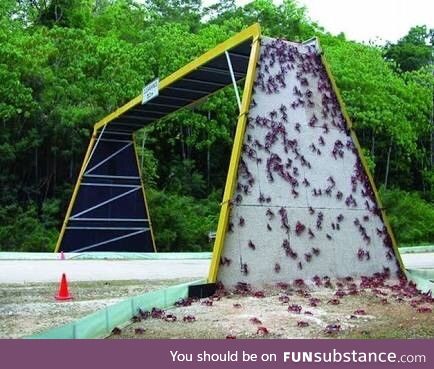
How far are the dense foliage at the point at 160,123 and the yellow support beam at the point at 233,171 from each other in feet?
37.0

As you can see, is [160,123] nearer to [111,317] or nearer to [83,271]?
[83,271]

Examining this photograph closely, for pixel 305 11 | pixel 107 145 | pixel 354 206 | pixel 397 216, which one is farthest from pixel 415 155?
pixel 354 206

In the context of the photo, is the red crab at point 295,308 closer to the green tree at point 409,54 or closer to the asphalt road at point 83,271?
the asphalt road at point 83,271

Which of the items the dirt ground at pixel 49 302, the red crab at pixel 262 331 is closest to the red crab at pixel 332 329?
the red crab at pixel 262 331

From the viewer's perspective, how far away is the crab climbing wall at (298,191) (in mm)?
7645

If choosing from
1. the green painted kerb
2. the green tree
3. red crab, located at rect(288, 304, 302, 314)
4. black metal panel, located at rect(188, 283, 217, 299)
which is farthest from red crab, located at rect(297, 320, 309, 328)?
the green tree

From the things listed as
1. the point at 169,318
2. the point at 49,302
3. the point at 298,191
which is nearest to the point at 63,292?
the point at 49,302

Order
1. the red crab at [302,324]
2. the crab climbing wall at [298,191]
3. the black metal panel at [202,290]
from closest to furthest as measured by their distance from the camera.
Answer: the red crab at [302,324]
the black metal panel at [202,290]
the crab climbing wall at [298,191]

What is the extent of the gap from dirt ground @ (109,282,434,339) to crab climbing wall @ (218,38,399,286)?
0.55 meters

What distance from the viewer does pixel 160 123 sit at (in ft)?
80.4

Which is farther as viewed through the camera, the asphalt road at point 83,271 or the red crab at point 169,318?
the asphalt road at point 83,271

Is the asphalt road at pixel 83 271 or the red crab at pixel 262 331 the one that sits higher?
the red crab at pixel 262 331

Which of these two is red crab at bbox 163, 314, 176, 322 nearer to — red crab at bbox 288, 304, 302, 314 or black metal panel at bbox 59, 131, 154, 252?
red crab at bbox 288, 304, 302, 314

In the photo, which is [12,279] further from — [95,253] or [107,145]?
[107,145]
